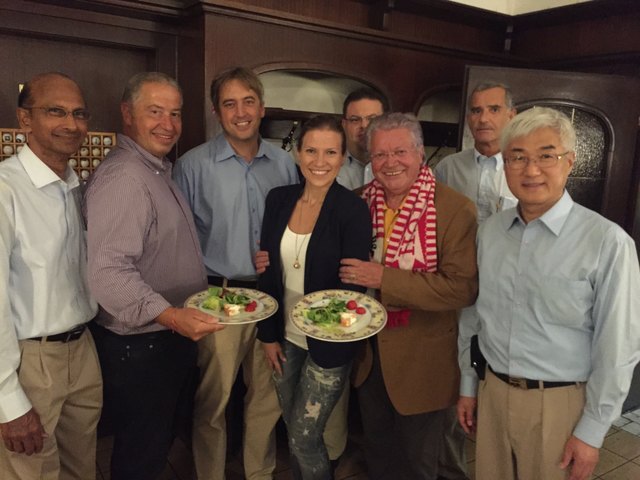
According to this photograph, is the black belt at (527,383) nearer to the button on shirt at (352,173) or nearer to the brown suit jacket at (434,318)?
the brown suit jacket at (434,318)

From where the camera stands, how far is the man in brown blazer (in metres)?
1.60

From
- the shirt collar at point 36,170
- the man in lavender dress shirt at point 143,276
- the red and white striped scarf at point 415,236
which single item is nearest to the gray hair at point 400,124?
the red and white striped scarf at point 415,236

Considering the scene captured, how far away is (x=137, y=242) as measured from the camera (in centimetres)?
152

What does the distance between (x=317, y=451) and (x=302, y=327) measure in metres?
0.58

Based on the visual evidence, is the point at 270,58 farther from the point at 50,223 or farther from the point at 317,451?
the point at 317,451

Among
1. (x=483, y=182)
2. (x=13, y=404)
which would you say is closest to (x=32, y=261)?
(x=13, y=404)

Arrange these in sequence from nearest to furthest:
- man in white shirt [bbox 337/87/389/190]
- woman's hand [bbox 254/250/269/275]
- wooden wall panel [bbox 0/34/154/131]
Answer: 1. woman's hand [bbox 254/250/269/275]
2. wooden wall panel [bbox 0/34/154/131]
3. man in white shirt [bbox 337/87/389/190]

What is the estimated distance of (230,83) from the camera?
1.99 meters

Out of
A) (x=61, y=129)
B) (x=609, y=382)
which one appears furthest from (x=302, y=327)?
(x=61, y=129)

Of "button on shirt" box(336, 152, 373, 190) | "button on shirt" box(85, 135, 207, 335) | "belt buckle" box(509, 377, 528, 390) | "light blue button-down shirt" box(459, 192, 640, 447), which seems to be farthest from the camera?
"button on shirt" box(336, 152, 373, 190)

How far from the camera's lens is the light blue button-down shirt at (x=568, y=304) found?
1233 millimetres

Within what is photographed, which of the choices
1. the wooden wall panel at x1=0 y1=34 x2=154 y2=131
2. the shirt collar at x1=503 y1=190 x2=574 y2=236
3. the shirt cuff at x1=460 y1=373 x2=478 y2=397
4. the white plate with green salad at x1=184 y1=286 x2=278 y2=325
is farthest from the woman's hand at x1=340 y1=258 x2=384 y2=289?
the wooden wall panel at x1=0 y1=34 x2=154 y2=131

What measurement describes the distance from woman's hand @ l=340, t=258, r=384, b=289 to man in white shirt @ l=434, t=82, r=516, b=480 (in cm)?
89

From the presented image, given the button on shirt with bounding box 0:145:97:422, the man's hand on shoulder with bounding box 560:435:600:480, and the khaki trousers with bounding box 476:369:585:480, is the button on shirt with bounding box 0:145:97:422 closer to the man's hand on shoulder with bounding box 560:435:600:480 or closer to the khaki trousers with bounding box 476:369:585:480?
the khaki trousers with bounding box 476:369:585:480
